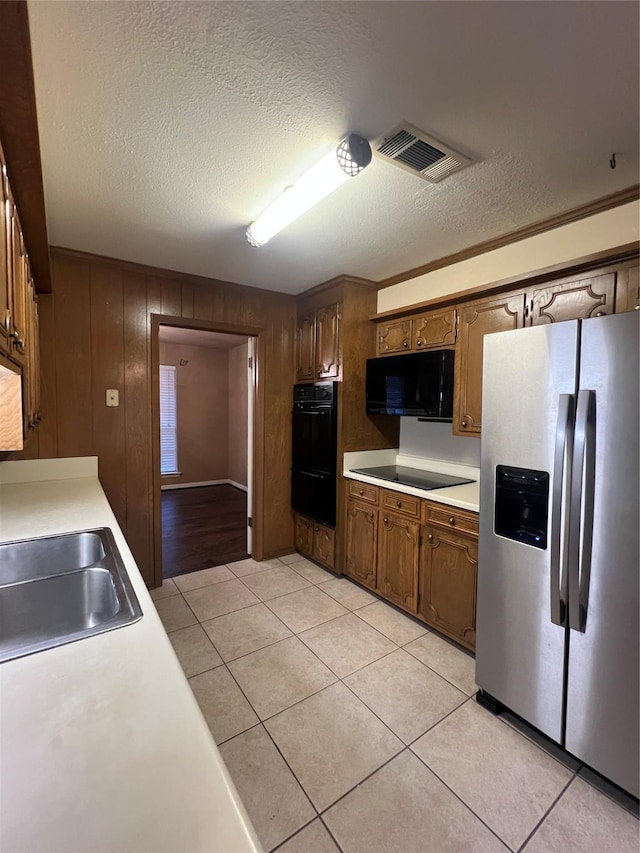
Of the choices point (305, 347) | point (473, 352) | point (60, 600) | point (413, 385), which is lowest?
point (60, 600)

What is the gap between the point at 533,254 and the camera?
2.22 meters

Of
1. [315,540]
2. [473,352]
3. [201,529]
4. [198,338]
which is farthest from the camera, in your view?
[198,338]

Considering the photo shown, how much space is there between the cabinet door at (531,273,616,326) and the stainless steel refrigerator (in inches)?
22.0

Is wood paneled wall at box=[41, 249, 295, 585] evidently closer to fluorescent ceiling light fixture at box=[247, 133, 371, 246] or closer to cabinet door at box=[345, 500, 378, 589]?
fluorescent ceiling light fixture at box=[247, 133, 371, 246]

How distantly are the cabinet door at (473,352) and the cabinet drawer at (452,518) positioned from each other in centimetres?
51

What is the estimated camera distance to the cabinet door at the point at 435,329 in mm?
2596

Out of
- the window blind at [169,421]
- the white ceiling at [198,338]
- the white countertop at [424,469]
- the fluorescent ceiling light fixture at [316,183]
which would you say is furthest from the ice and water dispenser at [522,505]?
the window blind at [169,421]

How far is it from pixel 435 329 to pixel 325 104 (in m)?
1.64

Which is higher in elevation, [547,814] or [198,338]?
→ [198,338]

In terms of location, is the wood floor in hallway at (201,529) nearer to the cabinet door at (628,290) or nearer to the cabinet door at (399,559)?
the cabinet door at (399,559)

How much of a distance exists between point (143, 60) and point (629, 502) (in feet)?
6.97

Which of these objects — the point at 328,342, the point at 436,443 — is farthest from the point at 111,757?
the point at 328,342

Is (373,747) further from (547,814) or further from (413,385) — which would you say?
(413,385)

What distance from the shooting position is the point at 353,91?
4.14 ft
